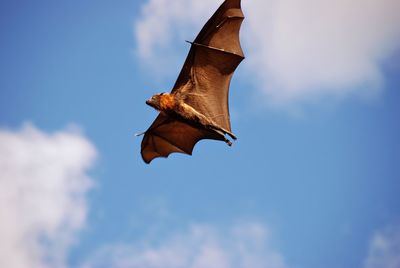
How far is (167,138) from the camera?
2017cm

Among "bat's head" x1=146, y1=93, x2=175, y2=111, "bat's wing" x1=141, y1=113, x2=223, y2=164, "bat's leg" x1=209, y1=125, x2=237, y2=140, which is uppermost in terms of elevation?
"bat's wing" x1=141, y1=113, x2=223, y2=164

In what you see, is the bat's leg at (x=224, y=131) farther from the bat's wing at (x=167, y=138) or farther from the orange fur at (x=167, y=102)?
the orange fur at (x=167, y=102)

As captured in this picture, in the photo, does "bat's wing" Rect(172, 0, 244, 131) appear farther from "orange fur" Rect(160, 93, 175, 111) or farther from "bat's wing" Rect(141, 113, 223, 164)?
"bat's wing" Rect(141, 113, 223, 164)

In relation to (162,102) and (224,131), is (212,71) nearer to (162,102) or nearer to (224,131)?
(162,102)

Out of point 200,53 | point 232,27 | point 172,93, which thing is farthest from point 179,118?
point 232,27

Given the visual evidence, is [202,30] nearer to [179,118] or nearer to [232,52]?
[232,52]

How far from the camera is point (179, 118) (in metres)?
18.2

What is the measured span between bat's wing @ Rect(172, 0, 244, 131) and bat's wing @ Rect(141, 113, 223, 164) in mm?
1126

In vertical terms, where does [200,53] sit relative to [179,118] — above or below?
above

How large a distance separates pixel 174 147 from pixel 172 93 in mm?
2935

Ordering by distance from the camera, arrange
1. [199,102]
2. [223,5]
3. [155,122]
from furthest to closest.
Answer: [155,122] → [199,102] → [223,5]

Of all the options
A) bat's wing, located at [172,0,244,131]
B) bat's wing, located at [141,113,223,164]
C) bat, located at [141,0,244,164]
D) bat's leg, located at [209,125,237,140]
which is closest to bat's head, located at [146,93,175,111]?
bat, located at [141,0,244,164]

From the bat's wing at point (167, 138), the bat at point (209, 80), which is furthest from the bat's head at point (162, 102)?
the bat's wing at point (167, 138)

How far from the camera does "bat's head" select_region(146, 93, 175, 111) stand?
1778cm
